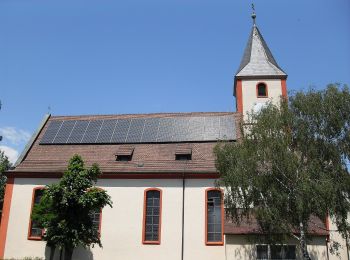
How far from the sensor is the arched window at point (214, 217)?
2483cm

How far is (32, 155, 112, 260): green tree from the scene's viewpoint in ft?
71.7

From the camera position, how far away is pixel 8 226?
26.4 meters

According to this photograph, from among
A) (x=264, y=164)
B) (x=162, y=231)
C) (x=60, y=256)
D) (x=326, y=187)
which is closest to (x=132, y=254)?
(x=162, y=231)

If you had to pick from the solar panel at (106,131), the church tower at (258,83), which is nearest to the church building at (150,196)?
the solar panel at (106,131)

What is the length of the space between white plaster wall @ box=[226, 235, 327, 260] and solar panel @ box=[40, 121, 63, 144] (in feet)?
52.0

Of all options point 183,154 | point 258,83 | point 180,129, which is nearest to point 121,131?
point 180,129

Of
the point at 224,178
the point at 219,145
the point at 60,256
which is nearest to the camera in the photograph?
the point at 224,178

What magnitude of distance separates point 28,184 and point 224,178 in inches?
554

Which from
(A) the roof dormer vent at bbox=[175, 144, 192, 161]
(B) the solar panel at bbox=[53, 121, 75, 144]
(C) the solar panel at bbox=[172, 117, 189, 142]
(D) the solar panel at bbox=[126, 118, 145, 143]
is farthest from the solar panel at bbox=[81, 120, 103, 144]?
(A) the roof dormer vent at bbox=[175, 144, 192, 161]

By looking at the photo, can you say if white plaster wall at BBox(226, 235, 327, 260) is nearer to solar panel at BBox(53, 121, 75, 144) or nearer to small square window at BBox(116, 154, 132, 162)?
small square window at BBox(116, 154, 132, 162)

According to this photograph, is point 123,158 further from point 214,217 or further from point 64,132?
point 214,217

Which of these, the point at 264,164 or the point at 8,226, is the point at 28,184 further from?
the point at 264,164

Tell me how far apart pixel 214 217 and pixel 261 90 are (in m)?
12.5

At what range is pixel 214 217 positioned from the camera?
1000 inches
